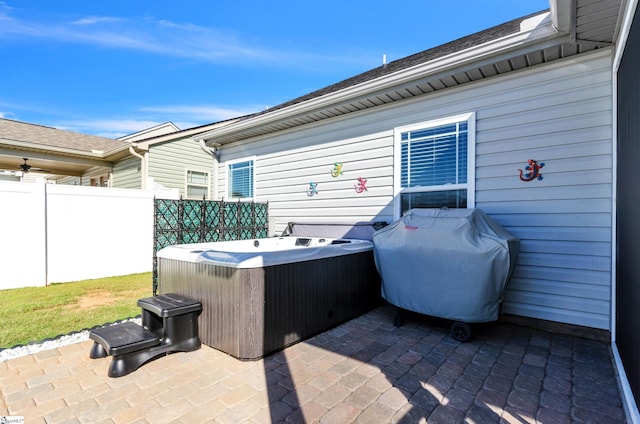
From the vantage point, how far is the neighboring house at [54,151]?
25.2 feet

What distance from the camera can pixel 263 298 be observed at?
2.60m

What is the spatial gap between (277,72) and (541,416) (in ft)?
26.1

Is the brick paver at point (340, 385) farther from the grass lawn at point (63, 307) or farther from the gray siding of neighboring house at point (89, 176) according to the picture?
the gray siding of neighboring house at point (89, 176)

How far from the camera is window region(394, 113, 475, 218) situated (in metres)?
3.74

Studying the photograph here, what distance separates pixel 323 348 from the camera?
277 centimetres

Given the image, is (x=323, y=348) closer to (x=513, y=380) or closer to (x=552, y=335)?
(x=513, y=380)

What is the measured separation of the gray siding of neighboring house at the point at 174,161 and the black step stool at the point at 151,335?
21.2 feet

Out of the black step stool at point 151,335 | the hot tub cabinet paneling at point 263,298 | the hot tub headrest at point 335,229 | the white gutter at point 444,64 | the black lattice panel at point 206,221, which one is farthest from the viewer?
the black lattice panel at point 206,221

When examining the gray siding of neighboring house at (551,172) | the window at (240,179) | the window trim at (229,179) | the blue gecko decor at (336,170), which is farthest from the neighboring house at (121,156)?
the gray siding of neighboring house at (551,172)

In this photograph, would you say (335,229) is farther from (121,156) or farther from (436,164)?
(121,156)

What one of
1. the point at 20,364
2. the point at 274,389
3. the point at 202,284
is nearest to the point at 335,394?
the point at 274,389

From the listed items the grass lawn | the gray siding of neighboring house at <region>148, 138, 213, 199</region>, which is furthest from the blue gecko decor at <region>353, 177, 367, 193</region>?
the gray siding of neighboring house at <region>148, 138, 213, 199</region>

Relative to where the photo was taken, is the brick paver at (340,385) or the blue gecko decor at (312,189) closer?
the brick paver at (340,385)

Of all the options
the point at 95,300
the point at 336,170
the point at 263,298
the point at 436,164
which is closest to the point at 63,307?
the point at 95,300
